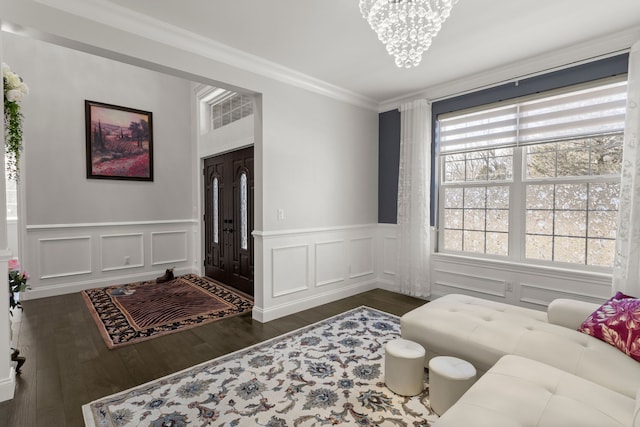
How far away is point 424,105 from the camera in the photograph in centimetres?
423

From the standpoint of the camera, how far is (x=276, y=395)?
2.23m

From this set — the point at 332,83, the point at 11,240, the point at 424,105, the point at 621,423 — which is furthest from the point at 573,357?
the point at 11,240

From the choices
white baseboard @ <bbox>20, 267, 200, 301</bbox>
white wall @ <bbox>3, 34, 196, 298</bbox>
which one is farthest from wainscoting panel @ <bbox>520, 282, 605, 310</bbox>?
white wall @ <bbox>3, 34, 196, 298</bbox>

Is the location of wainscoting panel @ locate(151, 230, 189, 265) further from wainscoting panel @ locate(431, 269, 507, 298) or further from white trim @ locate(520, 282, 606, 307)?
white trim @ locate(520, 282, 606, 307)

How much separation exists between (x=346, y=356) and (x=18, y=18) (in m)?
3.45

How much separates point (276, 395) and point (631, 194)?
131 inches

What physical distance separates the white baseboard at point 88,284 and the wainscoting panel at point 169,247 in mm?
187

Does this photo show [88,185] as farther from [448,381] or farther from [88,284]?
[448,381]

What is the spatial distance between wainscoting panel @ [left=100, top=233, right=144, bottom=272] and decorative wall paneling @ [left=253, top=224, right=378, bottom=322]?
2831 mm

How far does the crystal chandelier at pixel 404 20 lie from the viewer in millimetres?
1959

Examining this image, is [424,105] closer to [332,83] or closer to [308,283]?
[332,83]

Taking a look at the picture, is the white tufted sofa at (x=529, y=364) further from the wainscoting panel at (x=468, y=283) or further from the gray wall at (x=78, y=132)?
the gray wall at (x=78, y=132)

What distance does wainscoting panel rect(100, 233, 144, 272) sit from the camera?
198 inches

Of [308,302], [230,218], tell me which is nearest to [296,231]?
[308,302]
